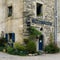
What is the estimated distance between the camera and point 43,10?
2334 centimetres

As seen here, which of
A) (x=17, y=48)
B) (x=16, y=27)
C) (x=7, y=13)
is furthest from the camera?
(x=7, y=13)

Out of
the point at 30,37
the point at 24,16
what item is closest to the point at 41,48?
the point at 30,37

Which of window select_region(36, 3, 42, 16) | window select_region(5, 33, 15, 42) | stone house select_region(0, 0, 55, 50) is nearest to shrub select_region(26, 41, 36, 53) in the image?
stone house select_region(0, 0, 55, 50)

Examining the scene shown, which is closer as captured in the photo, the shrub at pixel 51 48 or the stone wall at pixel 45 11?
the stone wall at pixel 45 11

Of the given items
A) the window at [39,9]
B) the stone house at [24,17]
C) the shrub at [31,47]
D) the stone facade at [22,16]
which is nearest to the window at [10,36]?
the stone house at [24,17]

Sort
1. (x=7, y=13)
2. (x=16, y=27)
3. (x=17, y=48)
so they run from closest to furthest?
(x=17, y=48) → (x=16, y=27) → (x=7, y=13)

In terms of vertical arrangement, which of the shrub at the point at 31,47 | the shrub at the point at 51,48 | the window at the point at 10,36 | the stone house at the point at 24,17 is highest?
the stone house at the point at 24,17

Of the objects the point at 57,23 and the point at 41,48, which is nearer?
the point at 41,48

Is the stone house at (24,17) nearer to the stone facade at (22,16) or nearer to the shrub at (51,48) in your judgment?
the stone facade at (22,16)

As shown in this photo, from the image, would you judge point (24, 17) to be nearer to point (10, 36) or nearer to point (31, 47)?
point (10, 36)

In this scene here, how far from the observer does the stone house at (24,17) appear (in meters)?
21.5

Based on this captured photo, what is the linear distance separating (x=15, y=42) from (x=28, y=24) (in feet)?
6.93

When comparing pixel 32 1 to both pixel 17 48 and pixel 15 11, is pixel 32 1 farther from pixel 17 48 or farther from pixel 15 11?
pixel 17 48

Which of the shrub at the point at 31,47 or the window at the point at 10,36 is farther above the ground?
the window at the point at 10,36
